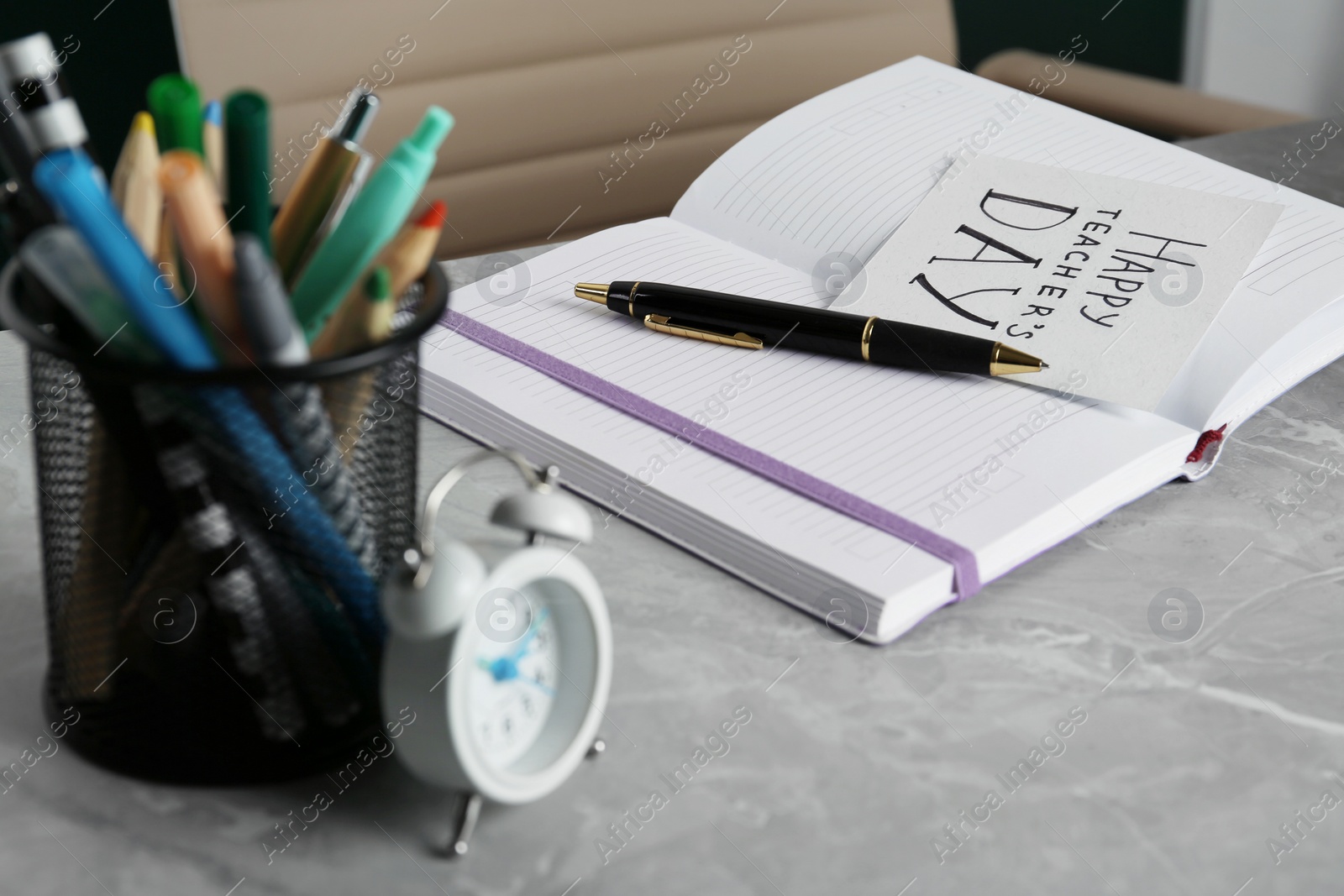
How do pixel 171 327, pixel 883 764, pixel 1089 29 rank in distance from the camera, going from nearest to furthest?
pixel 171 327 < pixel 883 764 < pixel 1089 29

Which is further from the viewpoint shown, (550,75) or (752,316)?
(550,75)

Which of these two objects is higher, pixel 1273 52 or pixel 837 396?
pixel 837 396

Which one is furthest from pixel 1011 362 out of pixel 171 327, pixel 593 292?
pixel 171 327

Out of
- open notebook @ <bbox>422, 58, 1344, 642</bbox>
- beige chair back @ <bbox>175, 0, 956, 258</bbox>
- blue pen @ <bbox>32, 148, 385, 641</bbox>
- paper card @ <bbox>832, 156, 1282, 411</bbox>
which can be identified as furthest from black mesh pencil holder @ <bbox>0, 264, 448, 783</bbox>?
beige chair back @ <bbox>175, 0, 956, 258</bbox>

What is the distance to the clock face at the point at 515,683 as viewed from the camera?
0.42 m

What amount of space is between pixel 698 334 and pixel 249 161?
0.38 meters

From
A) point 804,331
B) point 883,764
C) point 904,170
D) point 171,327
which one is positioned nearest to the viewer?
point 171,327

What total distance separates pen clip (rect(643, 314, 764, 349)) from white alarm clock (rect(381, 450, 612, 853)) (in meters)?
0.33

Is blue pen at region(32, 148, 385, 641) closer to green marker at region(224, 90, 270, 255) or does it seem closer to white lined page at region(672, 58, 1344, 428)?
green marker at region(224, 90, 270, 255)

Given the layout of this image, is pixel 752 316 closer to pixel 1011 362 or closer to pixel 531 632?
pixel 1011 362

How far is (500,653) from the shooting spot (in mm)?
427

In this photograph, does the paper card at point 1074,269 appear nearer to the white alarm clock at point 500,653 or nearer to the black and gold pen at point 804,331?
the black and gold pen at point 804,331

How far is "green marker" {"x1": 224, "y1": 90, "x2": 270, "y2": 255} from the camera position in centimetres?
40

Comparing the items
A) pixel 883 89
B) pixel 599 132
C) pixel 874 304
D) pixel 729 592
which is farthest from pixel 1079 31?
pixel 729 592
